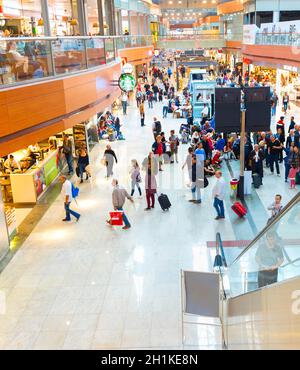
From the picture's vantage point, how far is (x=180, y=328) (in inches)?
292

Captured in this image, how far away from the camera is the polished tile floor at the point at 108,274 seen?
290 inches

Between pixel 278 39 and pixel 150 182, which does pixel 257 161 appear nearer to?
pixel 150 182

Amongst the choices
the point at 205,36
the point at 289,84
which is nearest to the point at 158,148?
the point at 289,84

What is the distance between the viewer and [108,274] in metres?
9.37

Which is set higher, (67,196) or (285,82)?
(285,82)

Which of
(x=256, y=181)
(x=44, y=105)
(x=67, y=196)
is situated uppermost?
(x=44, y=105)

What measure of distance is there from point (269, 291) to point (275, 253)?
33.5 inches

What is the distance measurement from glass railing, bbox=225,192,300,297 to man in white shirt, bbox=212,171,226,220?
5421mm

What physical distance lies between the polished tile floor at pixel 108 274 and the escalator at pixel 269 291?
4.88 ft

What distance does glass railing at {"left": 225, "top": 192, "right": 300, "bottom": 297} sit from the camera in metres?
4.06

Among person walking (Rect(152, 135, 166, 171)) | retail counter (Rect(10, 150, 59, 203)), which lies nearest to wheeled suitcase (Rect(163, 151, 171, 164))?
person walking (Rect(152, 135, 166, 171))

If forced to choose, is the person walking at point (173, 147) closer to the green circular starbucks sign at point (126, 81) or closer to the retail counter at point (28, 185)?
the green circular starbucks sign at point (126, 81)

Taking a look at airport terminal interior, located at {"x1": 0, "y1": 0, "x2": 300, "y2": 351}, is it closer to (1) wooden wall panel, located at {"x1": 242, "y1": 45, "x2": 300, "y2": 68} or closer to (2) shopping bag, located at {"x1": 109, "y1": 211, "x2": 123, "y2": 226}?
(2) shopping bag, located at {"x1": 109, "y1": 211, "x2": 123, "y2": 226}
